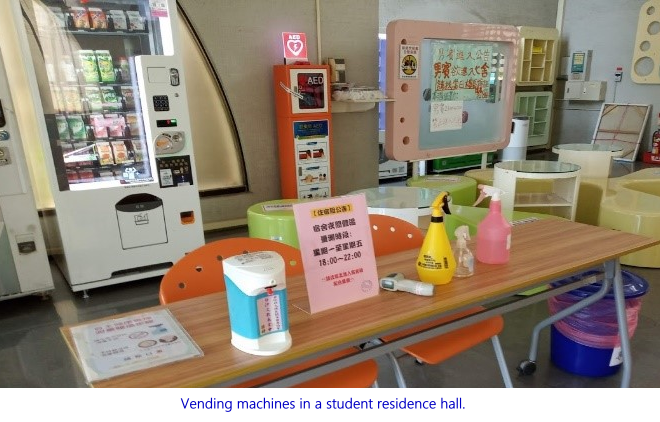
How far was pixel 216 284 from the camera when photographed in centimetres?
156

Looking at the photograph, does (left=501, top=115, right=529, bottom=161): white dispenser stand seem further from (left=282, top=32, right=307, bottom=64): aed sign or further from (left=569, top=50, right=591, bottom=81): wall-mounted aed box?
(left=282, top=32, right=307, bottom=64): aed sign

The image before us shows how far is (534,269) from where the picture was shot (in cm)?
153

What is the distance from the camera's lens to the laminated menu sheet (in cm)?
101

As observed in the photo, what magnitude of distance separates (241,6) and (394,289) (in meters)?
3.92

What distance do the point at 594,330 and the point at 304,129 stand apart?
3.06 m

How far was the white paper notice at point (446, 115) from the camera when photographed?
4254 mm

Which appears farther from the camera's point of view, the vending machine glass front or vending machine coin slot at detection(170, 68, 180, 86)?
vending machine coin slot at detection(170, 68, 180, 86)

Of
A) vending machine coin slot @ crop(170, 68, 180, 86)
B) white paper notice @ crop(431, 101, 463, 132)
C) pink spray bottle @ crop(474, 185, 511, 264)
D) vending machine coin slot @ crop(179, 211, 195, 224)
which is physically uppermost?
vending machine coin slot @ crop(170, 68, 180, 86)

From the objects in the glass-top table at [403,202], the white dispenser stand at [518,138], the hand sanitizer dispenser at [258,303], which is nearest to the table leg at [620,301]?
the glass-top table at [403,202]

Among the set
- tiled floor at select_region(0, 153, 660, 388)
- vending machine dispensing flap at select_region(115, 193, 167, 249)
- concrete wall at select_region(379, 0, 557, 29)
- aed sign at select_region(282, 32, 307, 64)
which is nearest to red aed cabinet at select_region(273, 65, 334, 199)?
aed sign at select_region(282, 32, 307, 64)

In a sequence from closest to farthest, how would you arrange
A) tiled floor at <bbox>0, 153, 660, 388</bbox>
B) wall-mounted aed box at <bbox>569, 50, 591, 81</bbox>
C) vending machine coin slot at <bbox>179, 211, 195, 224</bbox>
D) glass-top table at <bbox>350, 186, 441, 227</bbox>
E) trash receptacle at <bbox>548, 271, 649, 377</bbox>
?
trash receptacle at <bbox>548, 271, 649, 377</bbox> < tiled floor at <bbox>0, 153, 660, 388</bbox> < glass-top table at <bbox>350, 186, 441, 227</bbox> < vending machine coin slot at <bbox>179, 211, 195, 224</bbox> < wall-mounted aed box at <bbox>569, 50, 591, 81</bbox>

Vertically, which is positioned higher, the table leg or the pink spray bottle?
the pink spray bottle

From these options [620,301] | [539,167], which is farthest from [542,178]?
[620,301]

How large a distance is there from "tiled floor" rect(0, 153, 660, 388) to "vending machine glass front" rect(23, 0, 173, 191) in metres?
0.83
